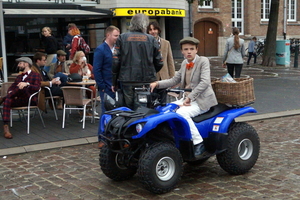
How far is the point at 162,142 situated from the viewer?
16.6 ft

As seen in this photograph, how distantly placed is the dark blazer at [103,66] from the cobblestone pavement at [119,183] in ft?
3.45

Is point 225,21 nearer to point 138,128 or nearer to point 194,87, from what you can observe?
point 194,87

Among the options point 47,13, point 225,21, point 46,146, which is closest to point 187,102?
point 46,146

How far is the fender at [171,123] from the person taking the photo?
479cm

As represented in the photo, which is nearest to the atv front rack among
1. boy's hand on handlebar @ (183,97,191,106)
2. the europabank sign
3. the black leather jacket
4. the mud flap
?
boy's hand on handlebar @ (183,97,191,106)

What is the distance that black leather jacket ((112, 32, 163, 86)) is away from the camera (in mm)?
6242

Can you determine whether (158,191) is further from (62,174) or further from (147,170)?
(62,174)

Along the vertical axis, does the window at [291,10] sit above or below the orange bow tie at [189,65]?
above

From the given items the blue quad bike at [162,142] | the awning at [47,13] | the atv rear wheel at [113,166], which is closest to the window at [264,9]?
the awning at [47,13]

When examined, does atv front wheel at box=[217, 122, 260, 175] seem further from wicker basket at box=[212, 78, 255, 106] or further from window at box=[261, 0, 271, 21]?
window at box=[261, 0, 271, 21]

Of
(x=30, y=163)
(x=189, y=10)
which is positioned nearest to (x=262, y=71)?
(x=189, y=10)

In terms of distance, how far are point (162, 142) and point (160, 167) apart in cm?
27

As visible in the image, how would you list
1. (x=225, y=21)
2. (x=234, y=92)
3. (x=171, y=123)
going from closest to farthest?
(x=171, y=123), (x=234, y=92), (x=225, y=21)

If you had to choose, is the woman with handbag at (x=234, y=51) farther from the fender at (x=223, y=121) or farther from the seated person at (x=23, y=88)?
the fender at (x=223, y=121)
